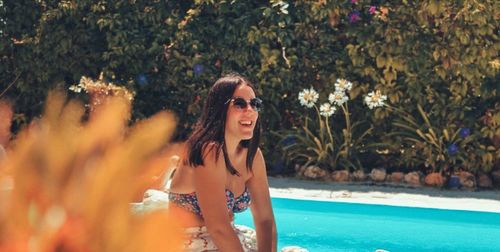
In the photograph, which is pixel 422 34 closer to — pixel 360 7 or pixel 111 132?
pixel 360 7

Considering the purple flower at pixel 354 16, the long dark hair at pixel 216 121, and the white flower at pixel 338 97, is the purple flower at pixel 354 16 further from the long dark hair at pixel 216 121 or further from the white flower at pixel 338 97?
the long dark hair at pixel 216 121

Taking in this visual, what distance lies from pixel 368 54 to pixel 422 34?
2.08 ft

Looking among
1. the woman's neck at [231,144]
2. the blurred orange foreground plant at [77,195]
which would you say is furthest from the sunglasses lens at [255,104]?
the blurred orange foreground plant at [77,195]

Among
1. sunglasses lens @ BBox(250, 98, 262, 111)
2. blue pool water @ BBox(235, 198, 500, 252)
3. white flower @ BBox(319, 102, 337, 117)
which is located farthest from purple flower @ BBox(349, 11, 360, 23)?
sunglasses lens @ BBox(250, 98, 262, 111)

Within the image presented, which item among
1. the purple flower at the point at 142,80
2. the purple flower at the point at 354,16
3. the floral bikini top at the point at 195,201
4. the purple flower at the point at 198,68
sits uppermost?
the purple flower at the point at 354,16

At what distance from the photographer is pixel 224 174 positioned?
2.97 m

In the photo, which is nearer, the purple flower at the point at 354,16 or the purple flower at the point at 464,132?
the purple flower at the point at 464,132

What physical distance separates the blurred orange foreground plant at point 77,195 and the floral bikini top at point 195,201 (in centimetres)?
221

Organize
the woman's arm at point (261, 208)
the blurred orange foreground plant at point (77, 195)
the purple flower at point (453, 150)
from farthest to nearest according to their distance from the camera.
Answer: the purple flower at point (453, 150), the woman's arm at point (261, 208), the blurred orange foreground plant at point (77, 195)

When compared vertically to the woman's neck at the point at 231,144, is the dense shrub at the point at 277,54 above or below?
above

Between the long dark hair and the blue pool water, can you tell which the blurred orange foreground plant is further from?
the blue pool water

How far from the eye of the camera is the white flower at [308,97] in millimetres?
8506

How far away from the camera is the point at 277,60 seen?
28.8 feet

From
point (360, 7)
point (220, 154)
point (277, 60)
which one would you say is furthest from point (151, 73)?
point (220, 154)
